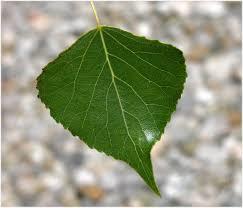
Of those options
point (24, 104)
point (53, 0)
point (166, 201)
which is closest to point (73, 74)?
point (166, 201)

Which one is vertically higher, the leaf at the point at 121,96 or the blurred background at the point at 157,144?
the blurred background at the point at 157,144

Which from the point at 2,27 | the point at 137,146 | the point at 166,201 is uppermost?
the point at 2,27

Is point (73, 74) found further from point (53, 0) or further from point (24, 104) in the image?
point (53, 0)

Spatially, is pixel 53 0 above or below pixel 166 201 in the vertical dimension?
above

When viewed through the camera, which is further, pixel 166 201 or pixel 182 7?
pixel 182 7

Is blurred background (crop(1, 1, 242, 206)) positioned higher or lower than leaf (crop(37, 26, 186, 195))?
higher
